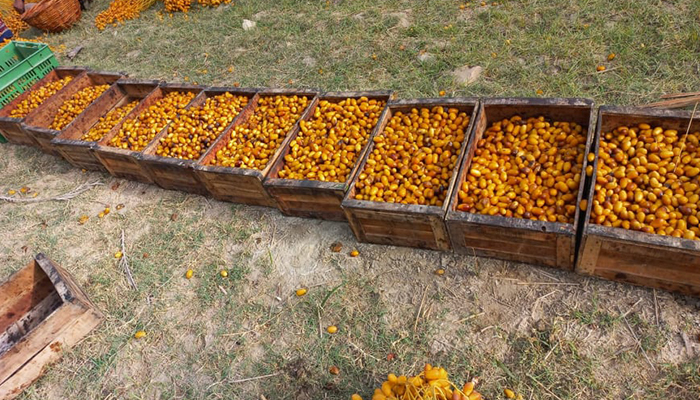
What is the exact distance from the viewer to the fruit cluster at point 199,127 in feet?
18.0

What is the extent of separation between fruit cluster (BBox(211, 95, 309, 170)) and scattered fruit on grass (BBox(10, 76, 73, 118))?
4648 mm

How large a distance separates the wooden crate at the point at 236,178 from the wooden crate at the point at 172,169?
13 centimetres

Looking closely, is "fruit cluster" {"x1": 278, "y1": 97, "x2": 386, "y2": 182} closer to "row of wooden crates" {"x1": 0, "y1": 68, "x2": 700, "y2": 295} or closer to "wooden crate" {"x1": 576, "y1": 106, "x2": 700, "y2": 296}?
"row of wooden crates" {"x1": 0, "y1": 68, "x2": 700, "y2": 295}

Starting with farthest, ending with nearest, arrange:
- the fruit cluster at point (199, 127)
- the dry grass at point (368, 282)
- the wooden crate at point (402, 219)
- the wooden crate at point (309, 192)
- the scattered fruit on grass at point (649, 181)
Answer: the fruit cluster at point (199, 127) < the wooden crate at point (309, 192) < the wooden crate at point (402, 219) < the dry grass at point (368, 282) < the scattered fruit on grass at point (649, 181)

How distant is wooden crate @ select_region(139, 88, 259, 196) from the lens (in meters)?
5.33

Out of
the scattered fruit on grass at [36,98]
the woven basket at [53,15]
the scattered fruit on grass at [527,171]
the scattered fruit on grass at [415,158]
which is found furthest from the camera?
the woven basket at [53,15]

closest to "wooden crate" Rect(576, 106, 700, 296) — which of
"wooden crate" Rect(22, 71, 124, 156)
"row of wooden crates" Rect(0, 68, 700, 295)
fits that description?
"row of wooden crates" Rect(0, 68, 700, 295)

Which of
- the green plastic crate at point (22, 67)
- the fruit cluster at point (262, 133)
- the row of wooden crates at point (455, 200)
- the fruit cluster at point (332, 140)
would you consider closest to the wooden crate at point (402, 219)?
the row of wooden crates at point (455, 200)

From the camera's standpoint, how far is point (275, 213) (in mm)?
5203

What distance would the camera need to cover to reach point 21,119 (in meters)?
7.09

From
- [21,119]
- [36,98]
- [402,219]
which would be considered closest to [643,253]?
[402,219]

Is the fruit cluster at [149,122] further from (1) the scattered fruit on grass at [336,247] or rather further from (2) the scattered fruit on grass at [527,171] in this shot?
(2) the scattered fruit on grass at [527,171]

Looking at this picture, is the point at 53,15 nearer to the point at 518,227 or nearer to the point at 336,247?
the point at 336,247

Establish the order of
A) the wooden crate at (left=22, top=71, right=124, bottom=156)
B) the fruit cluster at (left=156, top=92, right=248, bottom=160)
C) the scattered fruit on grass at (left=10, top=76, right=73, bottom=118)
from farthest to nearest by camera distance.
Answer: the scattered fruit on grass at (left=10, top=76, right=73, bottom=118) → the wooden crate at (left=22, top=71, right=124, bottom=156) → the fruit cluster at (left=156, top=92, right=248, bottom=160)
